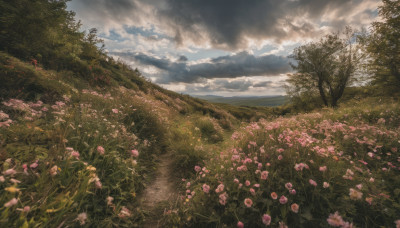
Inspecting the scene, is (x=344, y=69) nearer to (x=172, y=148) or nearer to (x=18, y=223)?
(x=172, y=148)

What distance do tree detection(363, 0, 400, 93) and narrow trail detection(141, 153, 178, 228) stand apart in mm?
21704

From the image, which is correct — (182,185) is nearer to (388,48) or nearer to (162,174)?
(162,174)

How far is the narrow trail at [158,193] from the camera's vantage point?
9.70 ft

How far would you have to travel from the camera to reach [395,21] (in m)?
14.0

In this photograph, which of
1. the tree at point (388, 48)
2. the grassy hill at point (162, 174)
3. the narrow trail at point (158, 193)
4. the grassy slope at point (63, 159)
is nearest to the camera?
the grassy slope at point (63, 159)

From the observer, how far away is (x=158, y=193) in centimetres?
375

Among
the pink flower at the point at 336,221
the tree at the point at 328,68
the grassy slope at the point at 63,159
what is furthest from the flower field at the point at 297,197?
the tree at the point at 328,68

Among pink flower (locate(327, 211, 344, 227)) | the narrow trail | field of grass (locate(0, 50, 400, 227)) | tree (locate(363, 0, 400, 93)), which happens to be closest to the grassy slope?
field of grass (locate(0, 50, 400, 227))

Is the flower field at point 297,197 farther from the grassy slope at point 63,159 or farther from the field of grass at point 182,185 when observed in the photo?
the grassy slope at point 63,159

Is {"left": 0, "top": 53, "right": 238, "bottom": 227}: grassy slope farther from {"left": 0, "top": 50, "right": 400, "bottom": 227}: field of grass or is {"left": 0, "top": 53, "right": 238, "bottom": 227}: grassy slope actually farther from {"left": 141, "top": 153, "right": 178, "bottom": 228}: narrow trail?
{"left": 141, "top": 153, "right": 178, "bottom": 228}: narrow trail

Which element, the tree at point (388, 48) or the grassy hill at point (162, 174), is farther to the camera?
the tree at point (388, 48)

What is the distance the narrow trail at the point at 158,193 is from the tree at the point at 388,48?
21.7 metres

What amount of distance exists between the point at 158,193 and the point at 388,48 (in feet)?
75.0

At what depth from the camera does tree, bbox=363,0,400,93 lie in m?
13.9
